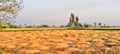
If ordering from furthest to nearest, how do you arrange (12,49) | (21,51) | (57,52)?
1. (12,49)
2. (21,51)
3. (57,52)

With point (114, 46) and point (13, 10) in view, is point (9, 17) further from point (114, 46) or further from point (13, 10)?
point (114, 46)

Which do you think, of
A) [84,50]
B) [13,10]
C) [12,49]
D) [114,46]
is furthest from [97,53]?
[13,10]

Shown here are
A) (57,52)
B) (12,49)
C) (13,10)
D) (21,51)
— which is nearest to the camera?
(57,52)

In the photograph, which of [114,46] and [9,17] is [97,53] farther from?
[9,17]

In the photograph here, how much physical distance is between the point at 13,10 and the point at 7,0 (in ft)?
3.07

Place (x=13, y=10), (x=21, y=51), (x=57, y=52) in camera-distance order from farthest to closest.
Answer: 1. (x=13, y=10)
2. (x=21, y=51)
3. (x=57, y=52)

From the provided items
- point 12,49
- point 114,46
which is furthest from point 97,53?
point 12,49

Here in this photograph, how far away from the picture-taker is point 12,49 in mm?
3979

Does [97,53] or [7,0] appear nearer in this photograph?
[97,53]

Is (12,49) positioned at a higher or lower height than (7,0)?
lower

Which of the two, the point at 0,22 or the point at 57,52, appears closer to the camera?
the point at 57,52

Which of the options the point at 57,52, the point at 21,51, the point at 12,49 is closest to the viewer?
the point at 57,52

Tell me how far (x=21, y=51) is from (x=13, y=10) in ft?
58.3

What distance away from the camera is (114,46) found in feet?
12.3
